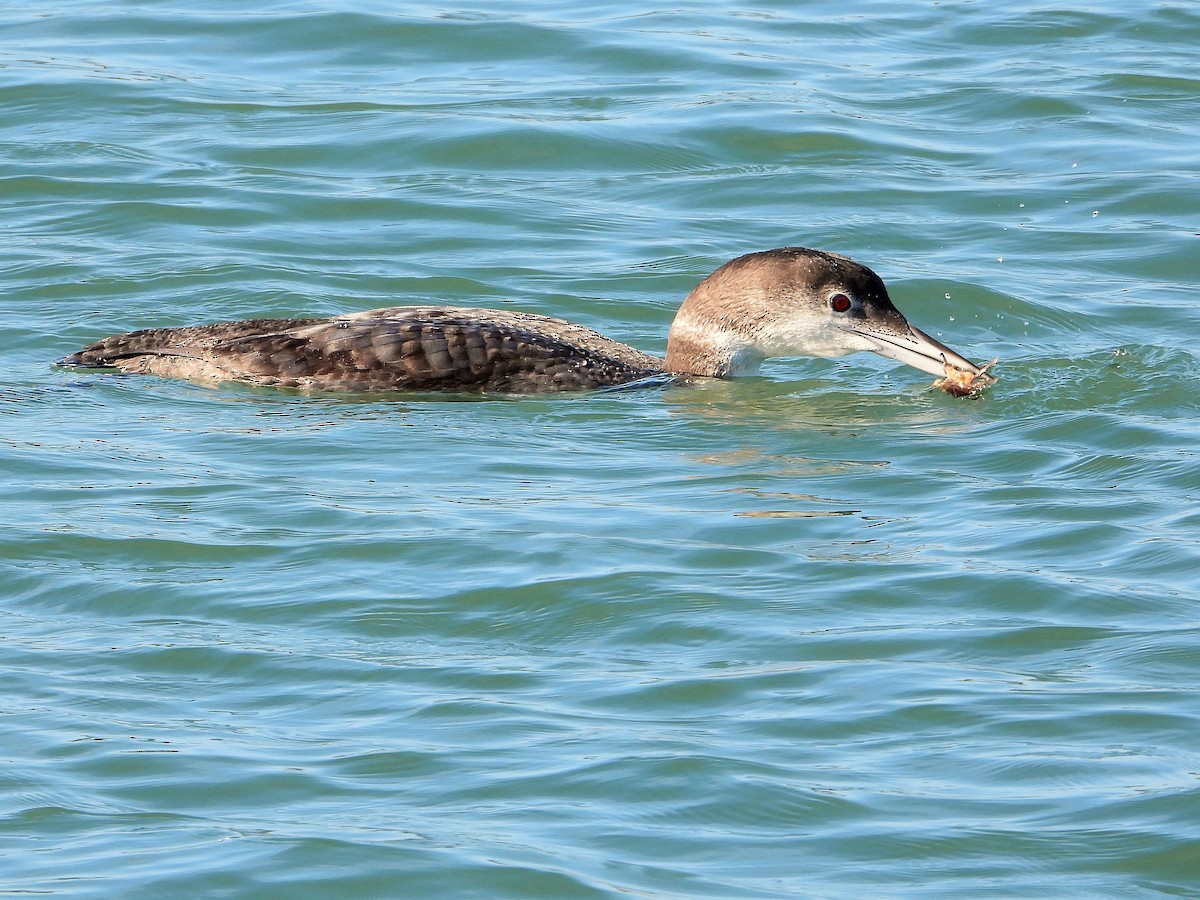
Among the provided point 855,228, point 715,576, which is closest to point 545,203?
point 855,228

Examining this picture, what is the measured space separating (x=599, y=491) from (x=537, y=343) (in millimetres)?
1568

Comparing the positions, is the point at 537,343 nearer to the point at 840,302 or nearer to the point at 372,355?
the point at 372,355

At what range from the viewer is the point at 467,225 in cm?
1276

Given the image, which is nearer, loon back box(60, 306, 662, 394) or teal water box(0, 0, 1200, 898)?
teal water box(0, 0, 1200, 898)

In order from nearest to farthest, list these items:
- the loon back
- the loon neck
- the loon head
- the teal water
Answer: the teal water < the loon back < the loon head < the loon neck

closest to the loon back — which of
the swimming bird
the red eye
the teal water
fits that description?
the swimming bird

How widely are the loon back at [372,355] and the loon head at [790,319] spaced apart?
1.71 ft

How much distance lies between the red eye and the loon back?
100cm

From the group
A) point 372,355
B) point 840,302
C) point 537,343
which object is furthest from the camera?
point 840,302

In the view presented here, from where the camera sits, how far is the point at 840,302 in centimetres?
1007

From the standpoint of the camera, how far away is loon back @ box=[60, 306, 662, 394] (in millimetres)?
9789

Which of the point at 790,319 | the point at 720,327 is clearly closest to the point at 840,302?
the point at 790,319

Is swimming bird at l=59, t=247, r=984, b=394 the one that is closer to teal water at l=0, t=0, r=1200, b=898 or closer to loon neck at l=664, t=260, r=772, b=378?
loon neck at l=664, t=260, r=772, b=378

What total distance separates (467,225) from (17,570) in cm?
570
